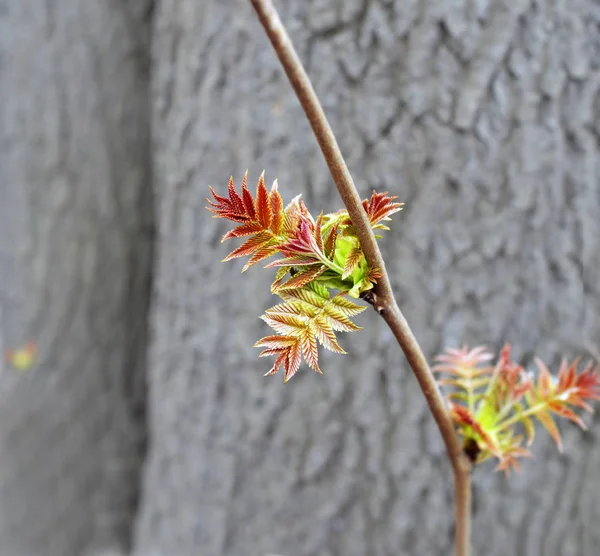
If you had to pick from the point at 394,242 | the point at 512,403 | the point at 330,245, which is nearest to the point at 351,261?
the point at 330,245

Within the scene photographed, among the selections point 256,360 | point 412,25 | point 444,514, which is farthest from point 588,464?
point 412,25

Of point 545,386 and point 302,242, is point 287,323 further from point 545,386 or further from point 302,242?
point 545,386

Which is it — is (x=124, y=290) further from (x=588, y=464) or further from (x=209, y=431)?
(x=588, y=464)

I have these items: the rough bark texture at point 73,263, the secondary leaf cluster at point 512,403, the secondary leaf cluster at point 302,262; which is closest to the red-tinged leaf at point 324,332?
the secondary leaf cluster at point 302,262

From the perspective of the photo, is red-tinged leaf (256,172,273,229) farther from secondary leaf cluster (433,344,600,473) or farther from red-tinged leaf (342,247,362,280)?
secondary leaf cluster (433,344,600,473)

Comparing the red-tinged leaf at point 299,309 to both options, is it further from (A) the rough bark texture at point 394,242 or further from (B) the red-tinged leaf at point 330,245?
(A) the rough bark texture at point 394,242
